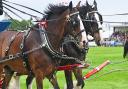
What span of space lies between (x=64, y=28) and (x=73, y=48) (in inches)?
95.4

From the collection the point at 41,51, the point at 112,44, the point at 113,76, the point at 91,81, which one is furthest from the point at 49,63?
the point at 112,44

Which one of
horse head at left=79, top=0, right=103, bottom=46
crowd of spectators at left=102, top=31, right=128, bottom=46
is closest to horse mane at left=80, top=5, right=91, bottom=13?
horse head at left=79, top=0, right=103, bottom=46

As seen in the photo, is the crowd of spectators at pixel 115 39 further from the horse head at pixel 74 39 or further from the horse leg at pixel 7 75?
the horse leg at pixel 7 75

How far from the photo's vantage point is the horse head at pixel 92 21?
1306cm

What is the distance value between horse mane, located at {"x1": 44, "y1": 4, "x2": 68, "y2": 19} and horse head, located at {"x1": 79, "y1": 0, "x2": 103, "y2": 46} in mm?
1775

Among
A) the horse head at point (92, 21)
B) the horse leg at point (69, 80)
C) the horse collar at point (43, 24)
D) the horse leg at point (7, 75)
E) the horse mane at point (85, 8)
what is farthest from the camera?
the horse leg at point (69, 80)

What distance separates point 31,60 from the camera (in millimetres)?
10711

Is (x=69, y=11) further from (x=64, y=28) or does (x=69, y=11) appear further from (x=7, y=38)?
(x=7, y=38)

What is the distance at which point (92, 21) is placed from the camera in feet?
43.3

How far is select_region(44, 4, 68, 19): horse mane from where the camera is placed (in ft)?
36.5

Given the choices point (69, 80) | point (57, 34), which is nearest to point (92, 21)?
point (69, 80)

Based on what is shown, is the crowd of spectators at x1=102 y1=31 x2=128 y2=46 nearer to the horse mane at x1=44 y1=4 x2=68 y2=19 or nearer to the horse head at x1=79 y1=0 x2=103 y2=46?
the horse head at x1=79 y1=0 x2=103 y2=46

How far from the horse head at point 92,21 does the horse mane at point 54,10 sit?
178 centimetres

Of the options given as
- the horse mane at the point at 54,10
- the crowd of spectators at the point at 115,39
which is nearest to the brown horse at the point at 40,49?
the horse mane at the point at 54,10
